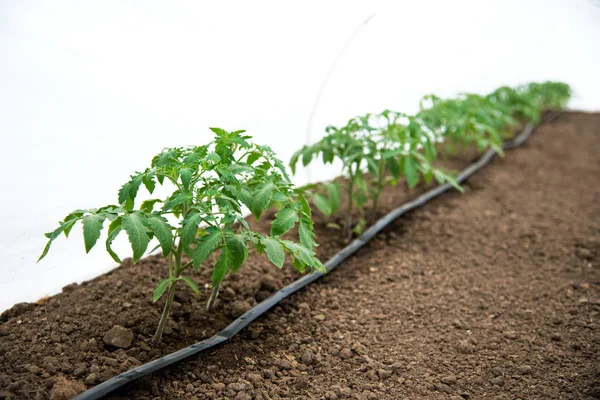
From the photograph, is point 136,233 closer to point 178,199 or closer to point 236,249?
point 178,199

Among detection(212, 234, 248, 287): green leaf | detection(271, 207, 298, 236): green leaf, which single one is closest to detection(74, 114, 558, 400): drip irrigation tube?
detection(212, 234, 248, 287): green leaf

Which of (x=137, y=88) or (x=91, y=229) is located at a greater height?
(x=137, y=88)

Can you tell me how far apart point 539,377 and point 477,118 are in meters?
2.53

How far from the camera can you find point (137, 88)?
7.18 ft

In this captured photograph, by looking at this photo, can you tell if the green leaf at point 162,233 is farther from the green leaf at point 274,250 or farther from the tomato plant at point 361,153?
the tomato plant at point 361,153

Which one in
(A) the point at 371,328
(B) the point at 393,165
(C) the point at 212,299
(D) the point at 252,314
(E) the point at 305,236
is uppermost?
(B) the point at 393,165

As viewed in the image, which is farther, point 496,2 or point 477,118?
point 496,2

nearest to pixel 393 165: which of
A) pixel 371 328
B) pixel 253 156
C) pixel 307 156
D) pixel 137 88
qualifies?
pixel 307 156

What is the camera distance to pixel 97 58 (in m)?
2.00

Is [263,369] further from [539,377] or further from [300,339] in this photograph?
[539,377]

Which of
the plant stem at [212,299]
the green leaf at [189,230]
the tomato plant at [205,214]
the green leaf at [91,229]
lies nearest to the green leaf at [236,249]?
the tomato plant at [205,214]

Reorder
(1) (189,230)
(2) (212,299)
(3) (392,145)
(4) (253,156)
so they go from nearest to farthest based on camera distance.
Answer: (1) (189,230), (4) (253,156), (2) (212,299), (3) (392,145)

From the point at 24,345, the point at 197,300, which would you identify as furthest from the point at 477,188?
the point at 24,345

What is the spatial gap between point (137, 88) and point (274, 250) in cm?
108
